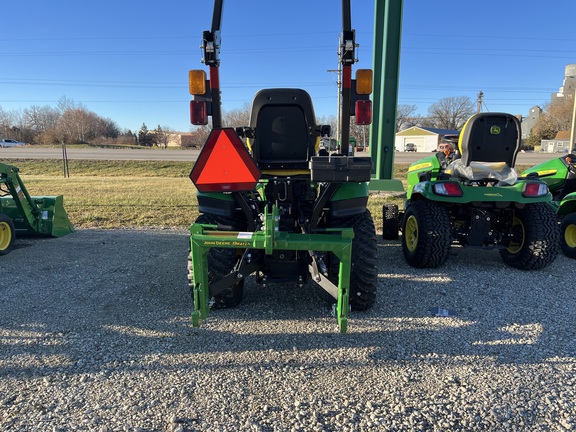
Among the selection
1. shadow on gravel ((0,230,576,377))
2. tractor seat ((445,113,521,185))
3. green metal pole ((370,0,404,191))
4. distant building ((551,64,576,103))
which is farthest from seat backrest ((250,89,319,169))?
distant building ((551,64,576,103))

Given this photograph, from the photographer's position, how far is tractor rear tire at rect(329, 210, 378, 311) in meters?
3.42

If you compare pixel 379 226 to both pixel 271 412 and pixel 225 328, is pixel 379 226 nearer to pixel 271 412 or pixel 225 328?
pixel 225 328

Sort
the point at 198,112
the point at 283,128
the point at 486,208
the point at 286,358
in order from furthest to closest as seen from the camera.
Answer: the point at 486,208 < the point at 283,128 < the point at 198,112 < the point at 286,358

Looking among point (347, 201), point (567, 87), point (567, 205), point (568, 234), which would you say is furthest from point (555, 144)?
point (347, 201)

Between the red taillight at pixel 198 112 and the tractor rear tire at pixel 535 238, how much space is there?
408cm

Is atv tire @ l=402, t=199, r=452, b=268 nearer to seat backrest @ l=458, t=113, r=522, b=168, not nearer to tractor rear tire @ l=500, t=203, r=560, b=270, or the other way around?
seat backrest @ l=458, t=113, r=522, b=168

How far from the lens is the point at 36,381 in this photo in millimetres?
2621

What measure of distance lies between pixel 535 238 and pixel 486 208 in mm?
643

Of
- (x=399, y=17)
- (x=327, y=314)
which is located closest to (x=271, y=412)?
(x=327, y=314)

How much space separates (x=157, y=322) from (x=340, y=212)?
1.83m

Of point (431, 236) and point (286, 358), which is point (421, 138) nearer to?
point (431, 236)

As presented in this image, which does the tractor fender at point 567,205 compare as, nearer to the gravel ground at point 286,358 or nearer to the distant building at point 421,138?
the gravel ground at point 286,358

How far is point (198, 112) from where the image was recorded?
3148 mm

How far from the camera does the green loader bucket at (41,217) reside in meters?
6.58
